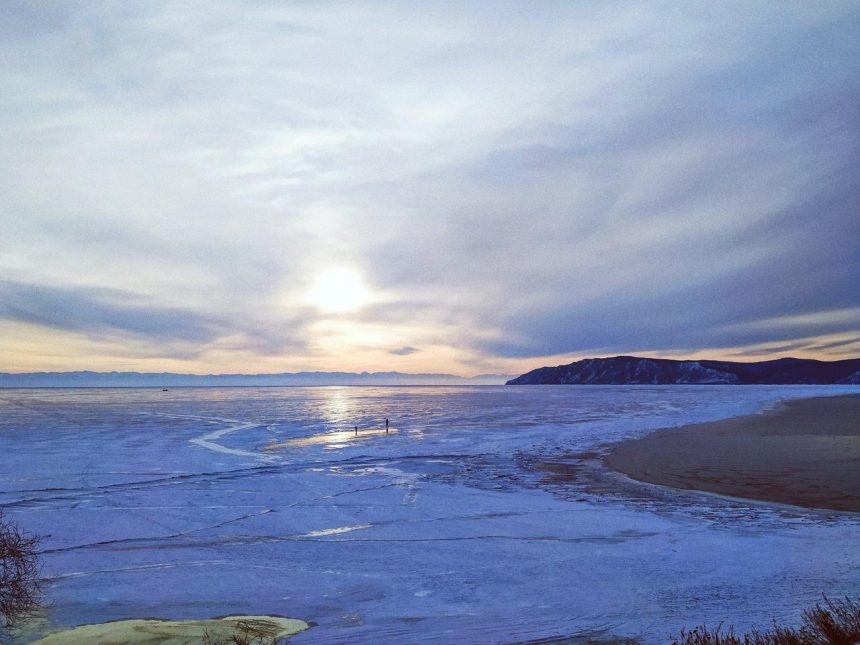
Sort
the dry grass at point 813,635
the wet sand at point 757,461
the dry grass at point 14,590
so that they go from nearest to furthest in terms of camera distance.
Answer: the dry grass at point 813,635
the dry grass at point 14,590
the wet sand at point 757,461

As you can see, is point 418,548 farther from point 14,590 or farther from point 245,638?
point 14,590

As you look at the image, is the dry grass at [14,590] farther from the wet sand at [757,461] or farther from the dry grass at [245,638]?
the wet sand at [757,461]

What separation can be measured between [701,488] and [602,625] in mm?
11355

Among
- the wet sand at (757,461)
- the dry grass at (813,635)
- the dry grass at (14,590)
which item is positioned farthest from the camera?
the wet sand at (757,461)

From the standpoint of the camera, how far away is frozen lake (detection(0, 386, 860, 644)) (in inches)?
295

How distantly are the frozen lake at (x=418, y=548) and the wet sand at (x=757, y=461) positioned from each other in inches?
70.6

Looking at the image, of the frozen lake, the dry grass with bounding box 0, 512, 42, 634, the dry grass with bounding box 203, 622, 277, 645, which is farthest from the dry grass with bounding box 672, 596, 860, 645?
the dry grass with bounding box 0, 512, 42, 634

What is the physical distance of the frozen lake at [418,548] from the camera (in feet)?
24.5

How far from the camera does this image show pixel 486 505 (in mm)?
14375

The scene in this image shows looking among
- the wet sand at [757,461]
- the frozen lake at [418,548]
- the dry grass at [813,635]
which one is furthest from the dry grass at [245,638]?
the wet sand at [757,461]

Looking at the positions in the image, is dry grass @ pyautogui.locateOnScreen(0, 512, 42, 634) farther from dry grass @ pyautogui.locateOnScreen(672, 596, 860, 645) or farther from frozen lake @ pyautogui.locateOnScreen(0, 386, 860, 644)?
dry grass @ pyautogui.locateOnScreen(672, 596, 860, 645)

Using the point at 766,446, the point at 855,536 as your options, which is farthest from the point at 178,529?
the point at 766,446

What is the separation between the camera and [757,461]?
21188 mm

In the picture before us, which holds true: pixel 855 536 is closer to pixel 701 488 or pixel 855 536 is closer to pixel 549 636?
pixel 701 488
